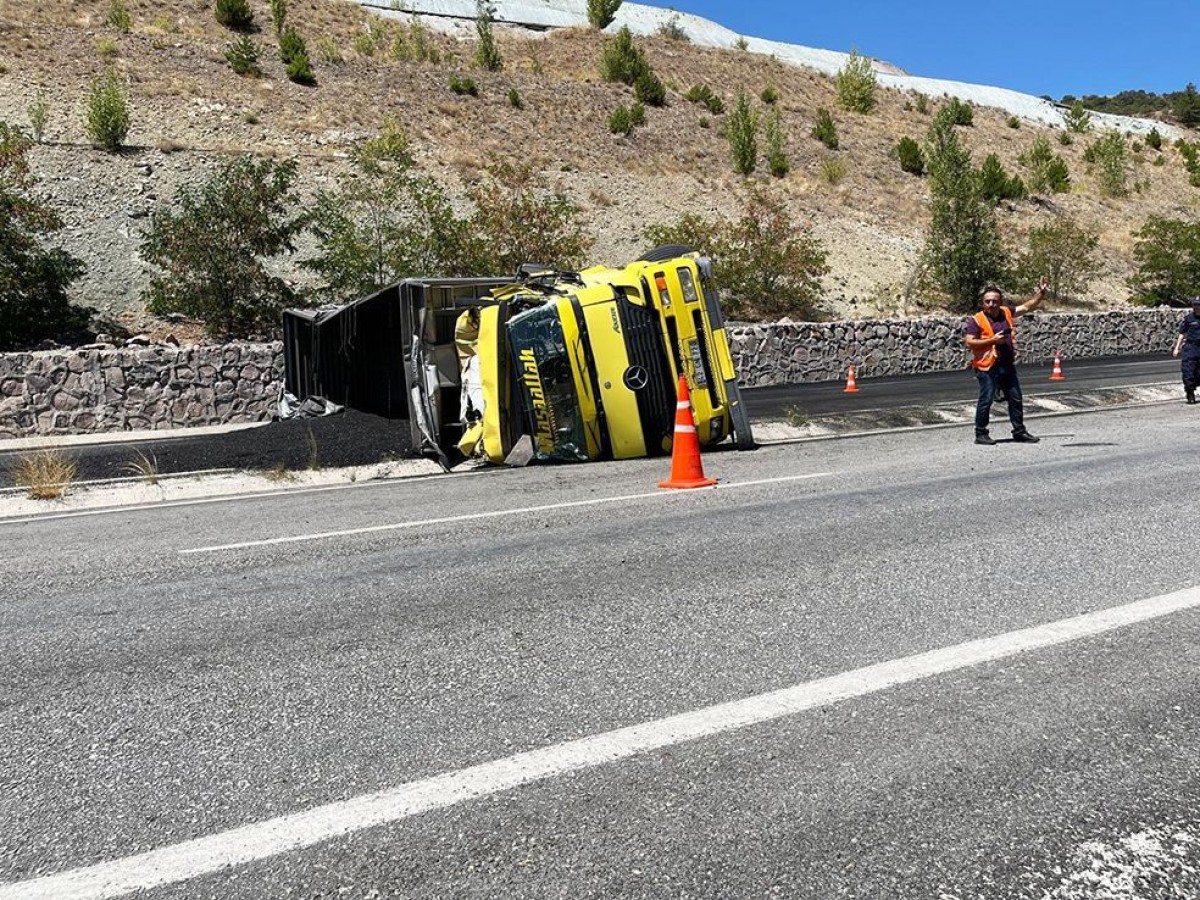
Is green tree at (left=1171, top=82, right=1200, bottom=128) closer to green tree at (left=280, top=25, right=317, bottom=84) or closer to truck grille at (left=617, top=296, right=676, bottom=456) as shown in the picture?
green tree at (left=280, top=25, right=317, bottom=84)

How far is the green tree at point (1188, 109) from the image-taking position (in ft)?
258

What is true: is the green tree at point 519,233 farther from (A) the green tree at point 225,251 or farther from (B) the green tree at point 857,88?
(B) the green tree at point 857,88

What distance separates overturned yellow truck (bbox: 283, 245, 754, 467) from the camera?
10469 mm

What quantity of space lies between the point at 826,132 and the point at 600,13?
59.9 ft

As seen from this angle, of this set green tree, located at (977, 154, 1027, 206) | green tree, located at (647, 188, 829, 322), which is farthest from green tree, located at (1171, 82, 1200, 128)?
green tree, located at (647, 188, 829, 322)

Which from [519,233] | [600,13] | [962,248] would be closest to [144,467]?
[519,233]

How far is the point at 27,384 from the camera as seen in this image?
51.8ft

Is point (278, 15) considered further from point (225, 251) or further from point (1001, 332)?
point (1001, 332)

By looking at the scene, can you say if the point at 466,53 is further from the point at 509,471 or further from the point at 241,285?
the point at 509,471

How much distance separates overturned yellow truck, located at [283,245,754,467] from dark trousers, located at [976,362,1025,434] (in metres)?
2.75

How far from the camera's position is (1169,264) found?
35.1 metres

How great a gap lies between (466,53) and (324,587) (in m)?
49.1

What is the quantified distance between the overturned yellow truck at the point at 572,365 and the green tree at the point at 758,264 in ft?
54.4

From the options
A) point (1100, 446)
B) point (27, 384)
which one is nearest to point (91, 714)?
point (1100, 446)
